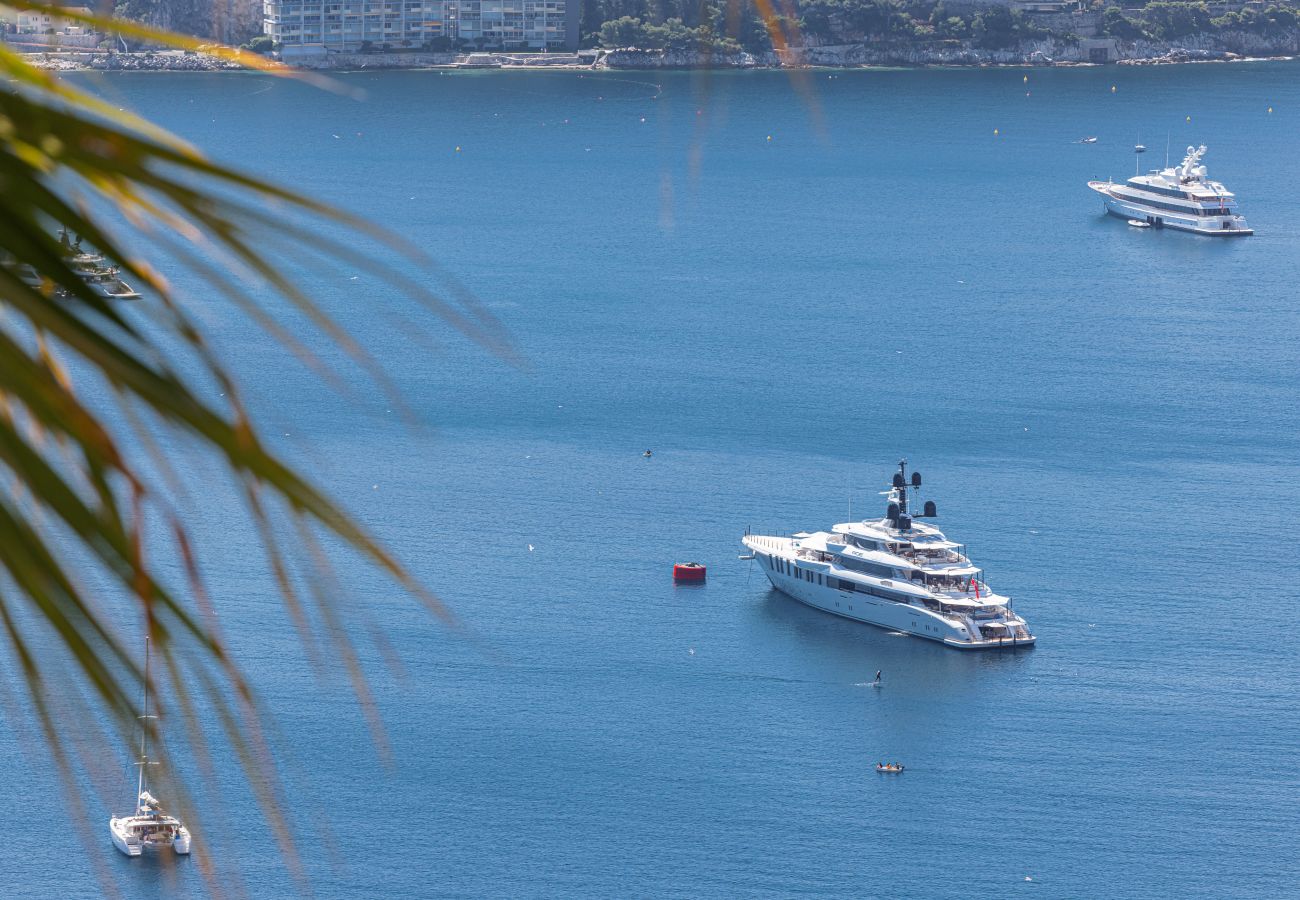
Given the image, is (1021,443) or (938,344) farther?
(938,344)

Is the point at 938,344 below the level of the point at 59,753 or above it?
below

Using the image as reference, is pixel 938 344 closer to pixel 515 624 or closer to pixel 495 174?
pixel 515 624

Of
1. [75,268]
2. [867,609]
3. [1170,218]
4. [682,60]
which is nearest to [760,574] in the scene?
[867,609]

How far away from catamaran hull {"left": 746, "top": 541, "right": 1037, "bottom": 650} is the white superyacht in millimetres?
22

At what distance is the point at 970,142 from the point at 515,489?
72122 millimetres

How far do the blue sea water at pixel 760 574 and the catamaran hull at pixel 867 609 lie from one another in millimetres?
352

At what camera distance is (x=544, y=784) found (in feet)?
122

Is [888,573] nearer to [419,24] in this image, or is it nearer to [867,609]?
[867,609]

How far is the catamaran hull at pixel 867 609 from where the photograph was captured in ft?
152

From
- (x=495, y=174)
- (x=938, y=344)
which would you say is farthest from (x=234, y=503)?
(x=495, y=174)

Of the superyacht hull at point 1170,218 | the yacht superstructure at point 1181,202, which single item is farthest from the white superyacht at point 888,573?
the yacht superstructure at point 1181,202

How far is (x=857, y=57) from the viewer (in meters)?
139

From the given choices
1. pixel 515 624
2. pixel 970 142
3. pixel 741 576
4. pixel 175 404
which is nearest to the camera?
pixel 175 404

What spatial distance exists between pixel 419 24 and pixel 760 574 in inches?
3661
